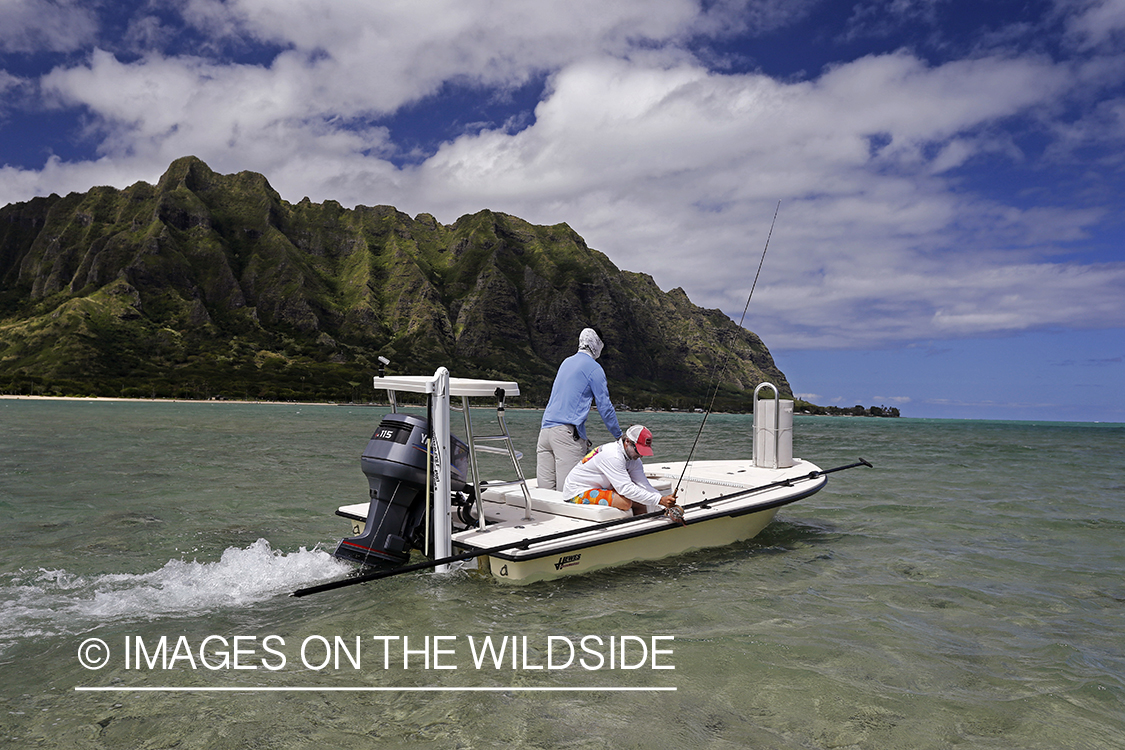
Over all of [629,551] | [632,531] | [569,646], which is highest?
[632,531]

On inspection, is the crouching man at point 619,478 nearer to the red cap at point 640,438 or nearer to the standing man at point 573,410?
the red cap at point 640,438

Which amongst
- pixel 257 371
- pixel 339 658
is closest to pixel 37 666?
pixel 339 658

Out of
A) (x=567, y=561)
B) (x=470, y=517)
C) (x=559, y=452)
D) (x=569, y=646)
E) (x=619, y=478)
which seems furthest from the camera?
(x=559, y=452)

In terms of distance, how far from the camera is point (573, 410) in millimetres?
7824

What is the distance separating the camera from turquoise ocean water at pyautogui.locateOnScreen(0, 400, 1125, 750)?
3.92 metres

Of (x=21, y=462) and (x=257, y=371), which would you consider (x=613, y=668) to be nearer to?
(x=21, y=462)

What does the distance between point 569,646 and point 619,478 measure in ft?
7.88

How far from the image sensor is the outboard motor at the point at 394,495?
618 centimetres

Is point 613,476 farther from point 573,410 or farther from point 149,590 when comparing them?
point 149,590

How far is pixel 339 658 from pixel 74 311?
183m

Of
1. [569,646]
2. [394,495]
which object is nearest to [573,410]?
[394,495]

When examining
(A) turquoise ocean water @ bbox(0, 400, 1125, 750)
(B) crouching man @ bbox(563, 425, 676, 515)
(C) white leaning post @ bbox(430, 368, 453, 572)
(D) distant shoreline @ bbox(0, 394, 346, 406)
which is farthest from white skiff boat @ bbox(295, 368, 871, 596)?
(D) distant shoreline @ bbox(0, 394, 346, 406)

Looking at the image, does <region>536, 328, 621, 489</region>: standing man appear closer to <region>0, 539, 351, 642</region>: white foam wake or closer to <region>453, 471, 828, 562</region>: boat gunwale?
<region>453, 471, 828, 562</region>: boat gunwale

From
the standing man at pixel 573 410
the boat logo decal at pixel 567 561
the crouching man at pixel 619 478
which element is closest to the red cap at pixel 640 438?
the crouching man at pixel 619 478
